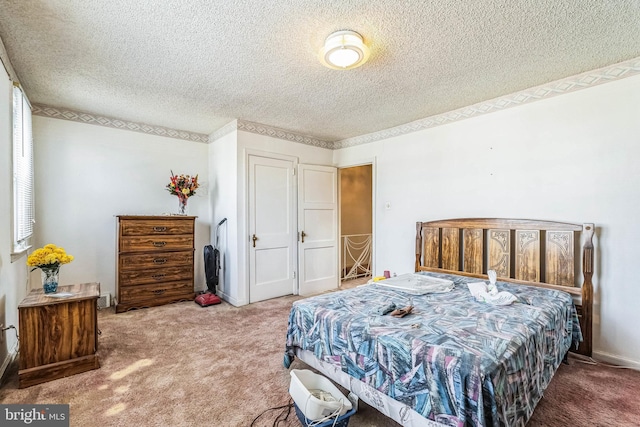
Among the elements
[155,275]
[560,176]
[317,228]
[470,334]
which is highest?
[560,176]

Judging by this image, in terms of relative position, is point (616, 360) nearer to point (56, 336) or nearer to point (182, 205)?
point (56, 336)

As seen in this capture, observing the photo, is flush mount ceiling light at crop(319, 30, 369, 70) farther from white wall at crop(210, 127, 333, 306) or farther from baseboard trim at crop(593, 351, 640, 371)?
baseboard trim at crop(593, 351, 640, 371)

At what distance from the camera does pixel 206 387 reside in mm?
2146

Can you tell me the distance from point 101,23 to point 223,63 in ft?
2.71

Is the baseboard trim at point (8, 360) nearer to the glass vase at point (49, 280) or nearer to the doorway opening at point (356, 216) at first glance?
the glass vase at point (49, 280)

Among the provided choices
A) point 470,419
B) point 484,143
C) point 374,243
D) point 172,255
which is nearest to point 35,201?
point 172,255

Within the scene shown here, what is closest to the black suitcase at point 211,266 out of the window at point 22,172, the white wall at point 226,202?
the white wall at point 226,202

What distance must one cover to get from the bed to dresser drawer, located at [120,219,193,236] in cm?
252

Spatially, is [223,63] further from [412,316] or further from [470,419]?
[470,419]

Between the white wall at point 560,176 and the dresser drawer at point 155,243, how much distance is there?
2.99 meters

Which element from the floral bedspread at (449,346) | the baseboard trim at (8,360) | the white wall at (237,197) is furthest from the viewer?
the white wall at (237,197)

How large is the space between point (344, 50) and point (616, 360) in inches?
130

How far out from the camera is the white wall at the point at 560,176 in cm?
248

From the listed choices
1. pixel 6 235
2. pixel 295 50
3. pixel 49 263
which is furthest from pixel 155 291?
pixel 295 50
